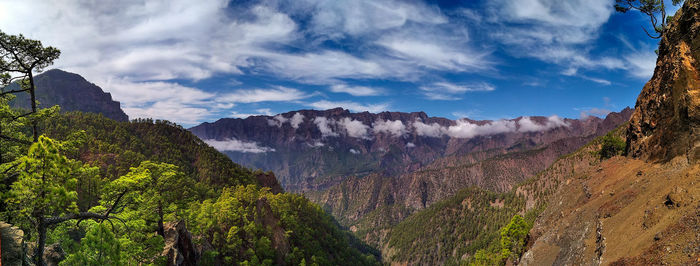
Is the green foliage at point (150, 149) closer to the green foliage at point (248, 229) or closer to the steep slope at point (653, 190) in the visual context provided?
the green foliage at point (248, 229)

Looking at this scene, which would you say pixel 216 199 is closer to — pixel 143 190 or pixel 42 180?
pixel 143 190

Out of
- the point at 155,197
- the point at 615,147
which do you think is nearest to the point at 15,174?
the point at 155,197

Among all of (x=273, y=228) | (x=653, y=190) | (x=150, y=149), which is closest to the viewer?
(x=653, y=190)

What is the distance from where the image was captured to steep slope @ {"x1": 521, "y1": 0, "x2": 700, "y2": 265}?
2120cm

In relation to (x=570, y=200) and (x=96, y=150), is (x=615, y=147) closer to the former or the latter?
(x=570, y=200)

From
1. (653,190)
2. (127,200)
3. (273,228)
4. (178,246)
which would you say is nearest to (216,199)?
(273,228)

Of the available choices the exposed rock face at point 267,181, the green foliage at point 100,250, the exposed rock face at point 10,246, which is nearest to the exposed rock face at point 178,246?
the green foliage at point 100,250

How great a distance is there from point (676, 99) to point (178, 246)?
58.4m

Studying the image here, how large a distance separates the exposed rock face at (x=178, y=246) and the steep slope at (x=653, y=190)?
43.1m

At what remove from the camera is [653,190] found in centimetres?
2786

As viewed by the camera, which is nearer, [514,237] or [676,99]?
[676,99]

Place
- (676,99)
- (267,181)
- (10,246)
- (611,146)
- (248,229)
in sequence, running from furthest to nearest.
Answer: (267,181) < (248,229) < (611,146) < (676,99) < (10,246)

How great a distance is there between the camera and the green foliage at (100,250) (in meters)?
17.5

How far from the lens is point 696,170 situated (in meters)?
24.2
